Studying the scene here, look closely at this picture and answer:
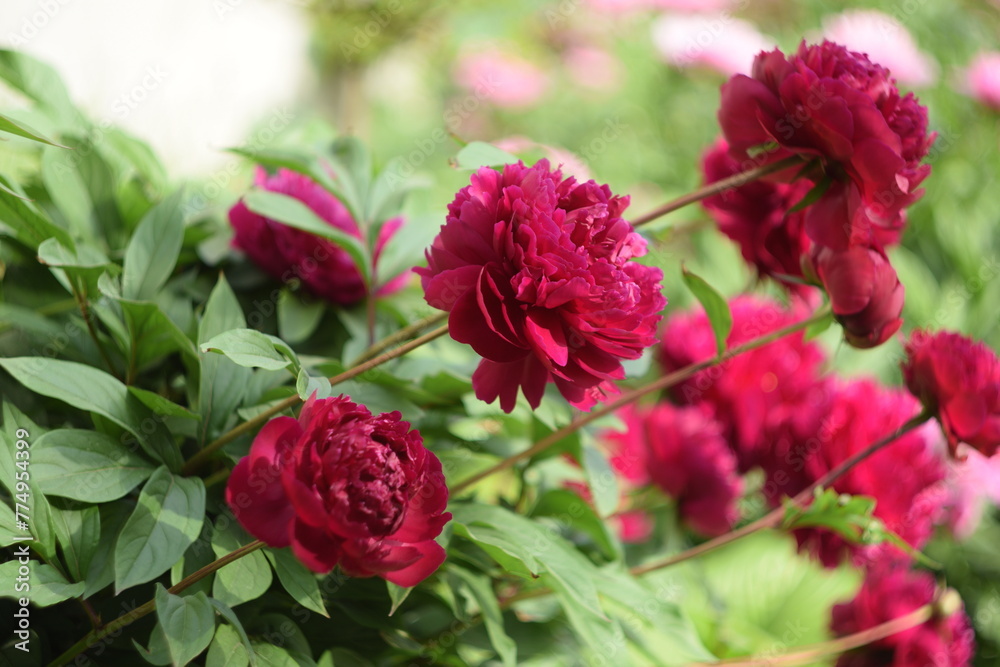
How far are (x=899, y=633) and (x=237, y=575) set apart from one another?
24.0 inches

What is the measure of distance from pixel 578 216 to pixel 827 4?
7.28 ft

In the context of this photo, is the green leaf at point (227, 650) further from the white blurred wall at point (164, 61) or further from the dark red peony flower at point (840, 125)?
the white blurred wall at point (164, 61)

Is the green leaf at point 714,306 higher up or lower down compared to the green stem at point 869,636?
higher up

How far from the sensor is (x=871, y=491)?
2.44 ft

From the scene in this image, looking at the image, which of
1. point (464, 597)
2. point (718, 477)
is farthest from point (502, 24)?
point (464, 597)

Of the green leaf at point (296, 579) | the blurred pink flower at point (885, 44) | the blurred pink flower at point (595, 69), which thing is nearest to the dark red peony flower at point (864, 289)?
the green leaf at point (296, 579)

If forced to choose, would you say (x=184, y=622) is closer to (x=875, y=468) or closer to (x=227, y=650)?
(x=227, y=650)

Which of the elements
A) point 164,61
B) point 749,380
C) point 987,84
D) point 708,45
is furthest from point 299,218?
point 164,61

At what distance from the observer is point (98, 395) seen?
475 millimetres

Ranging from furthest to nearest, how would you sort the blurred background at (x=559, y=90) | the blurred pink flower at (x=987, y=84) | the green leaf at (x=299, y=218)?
the blurred pink flower at (x=987, y=84) → the blurred background at (x=559, y=90) → the green leaf at (x=299, y=218)

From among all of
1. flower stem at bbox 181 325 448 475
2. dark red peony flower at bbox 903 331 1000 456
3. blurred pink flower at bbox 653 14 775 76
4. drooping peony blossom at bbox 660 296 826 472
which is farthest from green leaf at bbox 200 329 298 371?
blurred pink flower at bbox 653 14 775 76

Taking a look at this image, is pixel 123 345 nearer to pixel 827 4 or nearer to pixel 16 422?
pixel 16 422

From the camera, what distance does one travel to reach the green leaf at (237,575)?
423 millimetres

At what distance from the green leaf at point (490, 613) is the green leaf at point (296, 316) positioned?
0.21 metres
